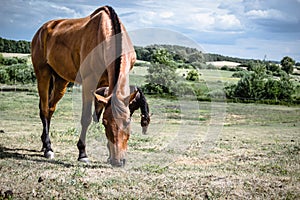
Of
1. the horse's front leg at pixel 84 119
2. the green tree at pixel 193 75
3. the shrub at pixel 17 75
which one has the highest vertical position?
the green tree at pixel 193 75

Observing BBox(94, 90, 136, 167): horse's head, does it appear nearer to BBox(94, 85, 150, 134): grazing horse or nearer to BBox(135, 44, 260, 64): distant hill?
BBox(94, 85, 150, 134): grazing horse

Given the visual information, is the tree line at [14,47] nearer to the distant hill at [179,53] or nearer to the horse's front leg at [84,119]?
the distant hill at [179,53]

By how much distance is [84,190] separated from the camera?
561 cm

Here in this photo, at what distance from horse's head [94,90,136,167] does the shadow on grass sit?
124 centimetres

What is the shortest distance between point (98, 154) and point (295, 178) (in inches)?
156

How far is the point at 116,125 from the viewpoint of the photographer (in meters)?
5.90

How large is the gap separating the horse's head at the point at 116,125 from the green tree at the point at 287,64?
172ft

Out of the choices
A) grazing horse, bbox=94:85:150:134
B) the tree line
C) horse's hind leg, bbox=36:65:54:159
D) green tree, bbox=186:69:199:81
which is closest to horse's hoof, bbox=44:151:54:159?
horse's hind leg, bbox=36:65:54:159

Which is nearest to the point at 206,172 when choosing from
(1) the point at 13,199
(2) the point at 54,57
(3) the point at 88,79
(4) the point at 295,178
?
(4) the point at 295,178

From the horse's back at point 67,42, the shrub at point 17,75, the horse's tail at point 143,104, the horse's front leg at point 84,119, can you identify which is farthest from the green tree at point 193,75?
the shrub at point 17,75

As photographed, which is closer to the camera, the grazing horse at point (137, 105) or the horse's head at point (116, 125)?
the horse's head at point (116, 125)

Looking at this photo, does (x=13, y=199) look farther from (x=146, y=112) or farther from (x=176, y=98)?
(x=176, y=98)

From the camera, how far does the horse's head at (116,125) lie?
19.4ft

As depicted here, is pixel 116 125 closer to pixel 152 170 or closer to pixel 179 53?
pixel 152 170
